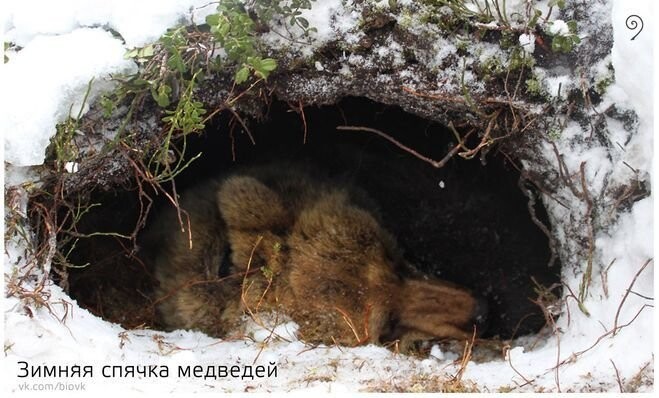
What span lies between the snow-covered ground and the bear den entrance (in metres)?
0.67

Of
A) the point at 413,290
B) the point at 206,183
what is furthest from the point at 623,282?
the point at 206,183

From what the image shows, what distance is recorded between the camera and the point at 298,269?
12.9ft

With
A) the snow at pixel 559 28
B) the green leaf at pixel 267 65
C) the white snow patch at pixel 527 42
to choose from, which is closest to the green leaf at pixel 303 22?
the green leaf at pixel 267 65

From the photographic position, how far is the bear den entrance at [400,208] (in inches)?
162

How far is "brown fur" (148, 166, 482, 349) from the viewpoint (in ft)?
12.7

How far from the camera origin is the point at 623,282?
3135 millimetres

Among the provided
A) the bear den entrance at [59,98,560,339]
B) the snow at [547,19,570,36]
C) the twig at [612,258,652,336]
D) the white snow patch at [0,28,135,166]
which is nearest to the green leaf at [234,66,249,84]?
the white snow patch at [0,28,135,166]

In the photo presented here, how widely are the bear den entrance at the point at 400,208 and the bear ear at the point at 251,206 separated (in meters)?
0.28

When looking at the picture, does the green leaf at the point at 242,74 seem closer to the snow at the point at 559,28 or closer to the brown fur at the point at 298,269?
the brown fur at the point at 298,269

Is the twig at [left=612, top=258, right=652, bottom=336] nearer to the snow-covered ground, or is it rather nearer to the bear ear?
the snow-covered ground

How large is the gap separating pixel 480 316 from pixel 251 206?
125cm

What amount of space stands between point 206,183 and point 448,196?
133 centimetres

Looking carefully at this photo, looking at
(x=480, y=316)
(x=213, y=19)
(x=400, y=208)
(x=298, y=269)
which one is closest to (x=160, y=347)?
(x=298, y=269)

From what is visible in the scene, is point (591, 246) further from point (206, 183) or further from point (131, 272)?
point (131, 272)
